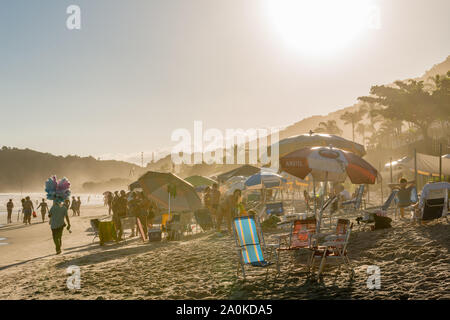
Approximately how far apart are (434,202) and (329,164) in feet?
→ 13.3

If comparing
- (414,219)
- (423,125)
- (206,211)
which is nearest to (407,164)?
(414,219)

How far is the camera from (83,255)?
10.7 meters

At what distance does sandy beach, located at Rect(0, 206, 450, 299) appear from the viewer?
219 inches

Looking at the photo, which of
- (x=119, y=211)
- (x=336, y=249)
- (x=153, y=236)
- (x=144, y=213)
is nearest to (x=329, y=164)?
(x=336, y=249)

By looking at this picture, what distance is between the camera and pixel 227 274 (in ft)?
23.1

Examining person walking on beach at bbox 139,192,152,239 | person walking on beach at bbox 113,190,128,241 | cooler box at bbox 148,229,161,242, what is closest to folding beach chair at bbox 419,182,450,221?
cooler box at bbox 148,229,161,242

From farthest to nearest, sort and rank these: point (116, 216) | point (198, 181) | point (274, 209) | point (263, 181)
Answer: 1. point (198, 181)
2. point (263, 181)
3. point (274, 209)
4. point (116, 216)

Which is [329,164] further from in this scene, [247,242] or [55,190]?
[55,190]

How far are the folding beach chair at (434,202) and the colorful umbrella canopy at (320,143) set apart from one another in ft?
8.37

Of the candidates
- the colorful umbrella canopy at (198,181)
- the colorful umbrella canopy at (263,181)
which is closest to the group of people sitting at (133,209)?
the colorful umbrella canopy at (263,181)

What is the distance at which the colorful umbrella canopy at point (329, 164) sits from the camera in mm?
7277

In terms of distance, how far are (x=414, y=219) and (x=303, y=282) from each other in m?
6.04
